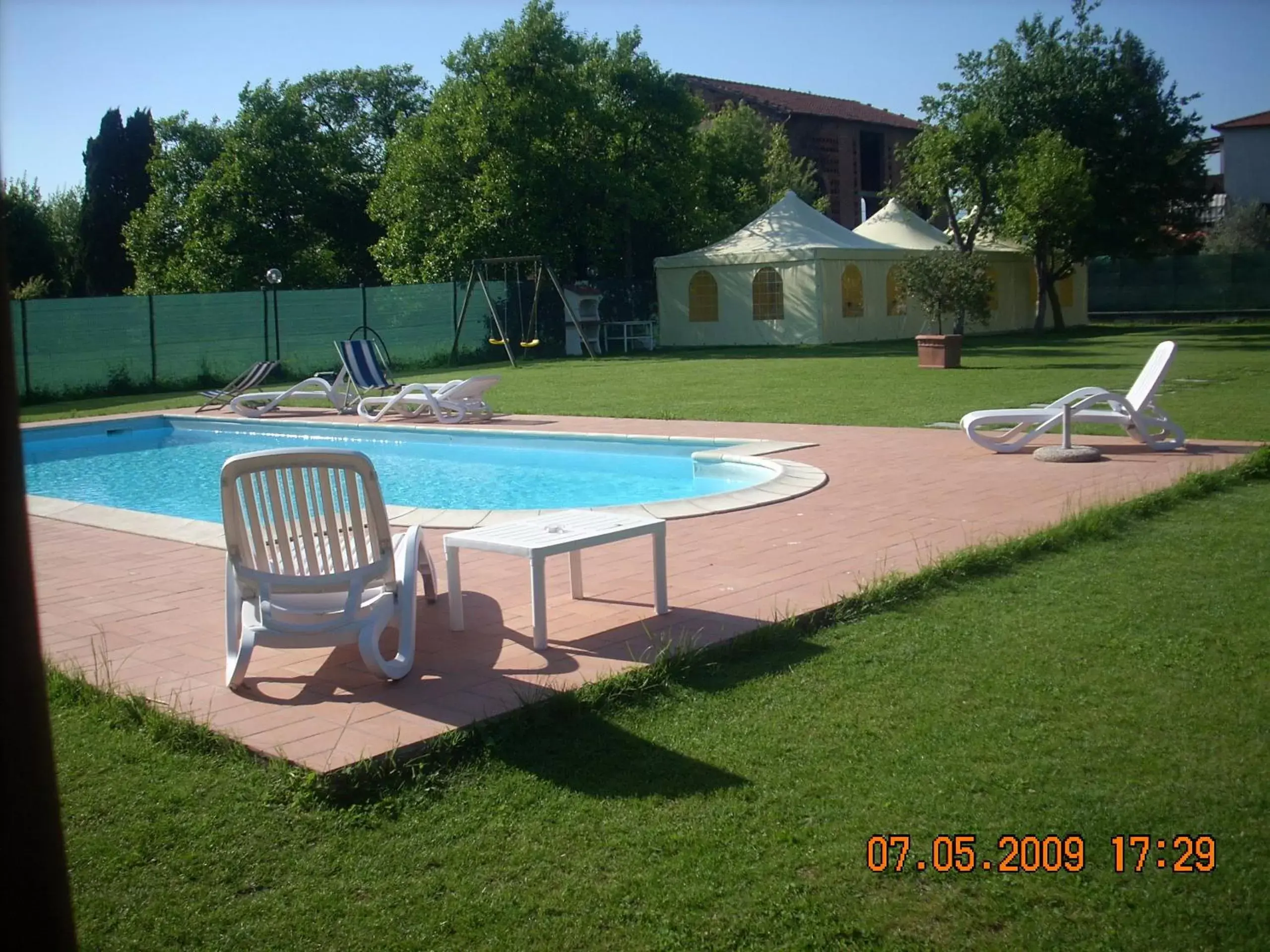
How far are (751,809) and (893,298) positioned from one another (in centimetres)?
2573

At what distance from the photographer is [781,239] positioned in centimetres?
2609

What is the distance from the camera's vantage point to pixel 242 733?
333 cm

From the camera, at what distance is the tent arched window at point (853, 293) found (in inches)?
1034

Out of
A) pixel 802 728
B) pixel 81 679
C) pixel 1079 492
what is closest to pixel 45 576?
pixel 81 679

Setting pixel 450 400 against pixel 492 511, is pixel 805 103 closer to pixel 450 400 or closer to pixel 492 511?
pixel 450 400

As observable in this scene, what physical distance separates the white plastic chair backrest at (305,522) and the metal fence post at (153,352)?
17854 millimetres

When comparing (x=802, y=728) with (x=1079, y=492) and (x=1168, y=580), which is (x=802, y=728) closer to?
(x=1168, y=580)

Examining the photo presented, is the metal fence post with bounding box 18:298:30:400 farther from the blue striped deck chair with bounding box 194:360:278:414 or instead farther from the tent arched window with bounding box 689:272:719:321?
the tent arched window with bounding box 689:272:719:321

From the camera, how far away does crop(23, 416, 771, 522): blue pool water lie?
9398 millimetres

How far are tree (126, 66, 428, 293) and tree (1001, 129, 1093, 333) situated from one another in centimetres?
1555

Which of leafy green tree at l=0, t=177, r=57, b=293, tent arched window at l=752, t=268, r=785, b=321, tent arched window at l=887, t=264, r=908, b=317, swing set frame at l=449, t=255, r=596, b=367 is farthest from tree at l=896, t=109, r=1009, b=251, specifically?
leafy green tree at l=0, t=177, r=57, b=293

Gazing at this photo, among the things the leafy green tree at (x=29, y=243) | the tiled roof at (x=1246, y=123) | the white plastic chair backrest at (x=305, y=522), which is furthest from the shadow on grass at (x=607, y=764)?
the tiled roof at (x=1246, y=123)

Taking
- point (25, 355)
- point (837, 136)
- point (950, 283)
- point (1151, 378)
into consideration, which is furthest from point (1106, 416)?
point (837, 136)

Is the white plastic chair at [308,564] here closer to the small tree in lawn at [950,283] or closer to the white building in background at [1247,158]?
the small tree in lawn at [950,283]
